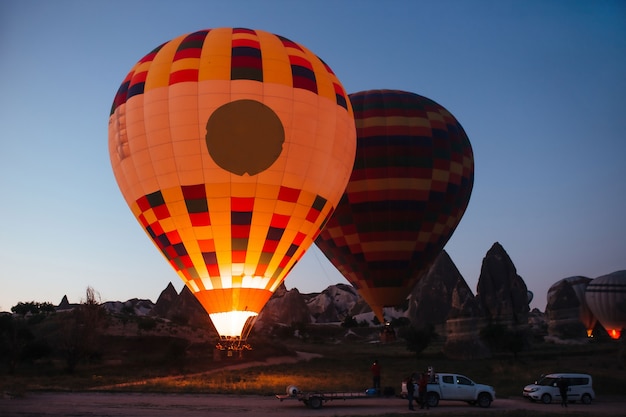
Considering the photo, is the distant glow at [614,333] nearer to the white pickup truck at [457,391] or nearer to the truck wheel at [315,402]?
the white pickup truck at [457,391]

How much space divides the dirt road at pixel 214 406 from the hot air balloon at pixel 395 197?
449 inches

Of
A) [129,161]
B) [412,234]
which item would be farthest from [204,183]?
[412,234]

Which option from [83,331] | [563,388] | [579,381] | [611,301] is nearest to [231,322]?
[563,388]

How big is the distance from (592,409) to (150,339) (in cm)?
3316

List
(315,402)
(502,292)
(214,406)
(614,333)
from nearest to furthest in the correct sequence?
(214,406) → (315,402) → (614,333) → (502,292)

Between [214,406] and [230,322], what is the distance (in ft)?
11.8

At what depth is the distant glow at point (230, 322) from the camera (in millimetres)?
20031

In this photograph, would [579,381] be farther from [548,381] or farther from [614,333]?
[614,333]

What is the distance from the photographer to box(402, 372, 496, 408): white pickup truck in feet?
62.3

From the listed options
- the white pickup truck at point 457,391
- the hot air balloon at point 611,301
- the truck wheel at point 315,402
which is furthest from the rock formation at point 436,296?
the truck wheel at point 315,402

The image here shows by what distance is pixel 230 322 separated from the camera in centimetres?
2003

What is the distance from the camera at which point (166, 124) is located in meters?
20.1

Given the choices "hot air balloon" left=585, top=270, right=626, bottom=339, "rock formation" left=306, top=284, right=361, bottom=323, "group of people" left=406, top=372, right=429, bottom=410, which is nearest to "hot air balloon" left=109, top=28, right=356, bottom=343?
"group of people" left=406, top=372, right=429, bottom=410

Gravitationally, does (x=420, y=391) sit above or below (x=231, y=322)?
below
